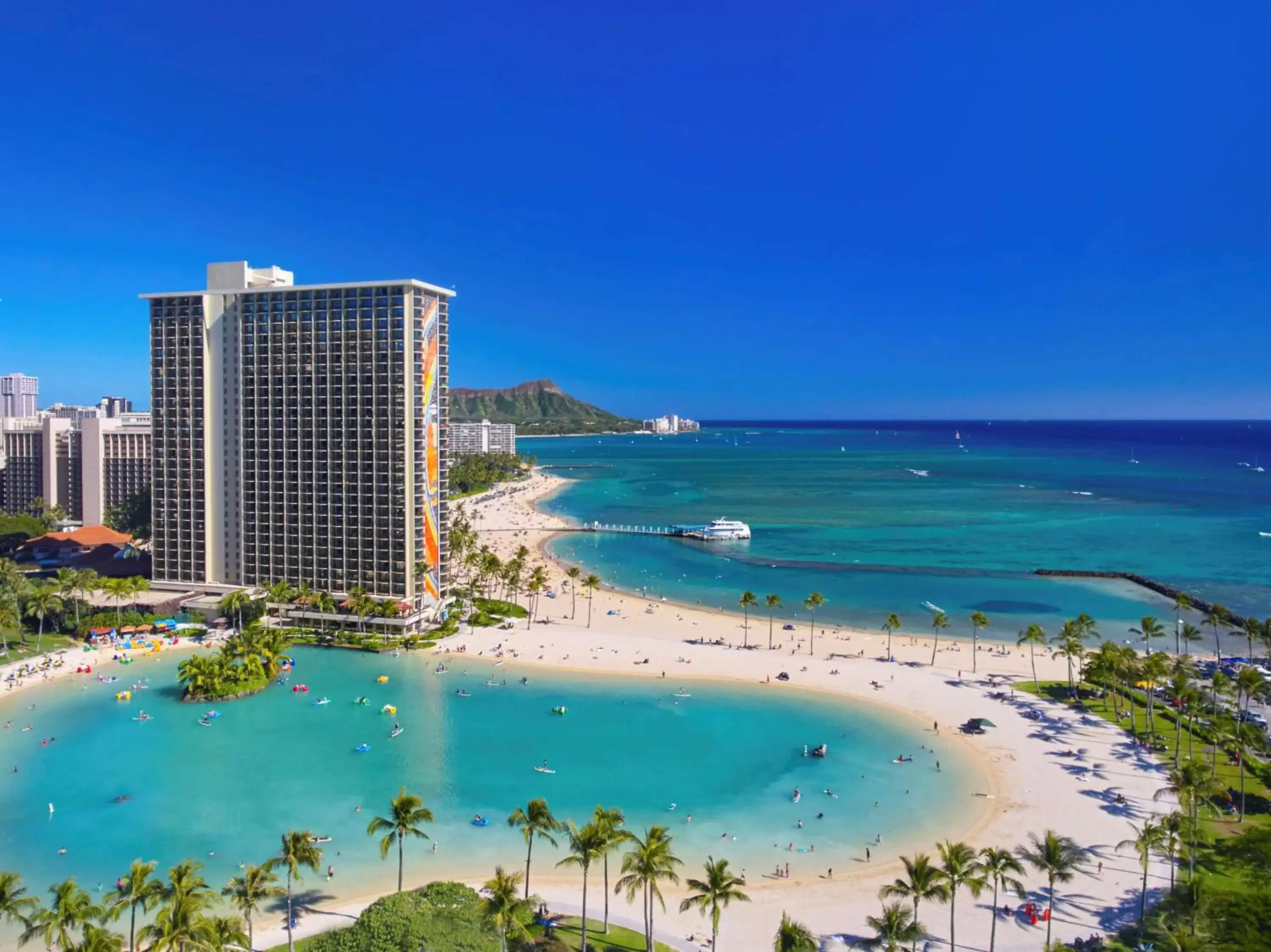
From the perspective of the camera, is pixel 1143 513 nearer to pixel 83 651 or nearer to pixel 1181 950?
pixel 1181 950

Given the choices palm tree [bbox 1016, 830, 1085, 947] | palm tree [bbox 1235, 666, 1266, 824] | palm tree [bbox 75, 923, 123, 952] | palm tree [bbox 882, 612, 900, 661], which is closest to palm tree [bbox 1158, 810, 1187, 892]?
palm tree [bbox 1016, 830, 1085, 947]

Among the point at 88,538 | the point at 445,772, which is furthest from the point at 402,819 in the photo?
the point at 88,538

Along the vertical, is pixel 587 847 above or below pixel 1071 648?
below

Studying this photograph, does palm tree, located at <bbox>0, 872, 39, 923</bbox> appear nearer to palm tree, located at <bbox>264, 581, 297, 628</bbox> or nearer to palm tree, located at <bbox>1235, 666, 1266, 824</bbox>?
palm tree, located at <bbox>264, 581, 297, 628</bbox>

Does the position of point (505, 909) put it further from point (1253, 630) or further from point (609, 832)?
point (1253, 630)

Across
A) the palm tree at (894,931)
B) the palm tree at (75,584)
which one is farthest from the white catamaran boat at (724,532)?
the palm tree at (894,931)

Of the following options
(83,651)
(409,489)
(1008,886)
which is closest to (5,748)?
(83,651)
